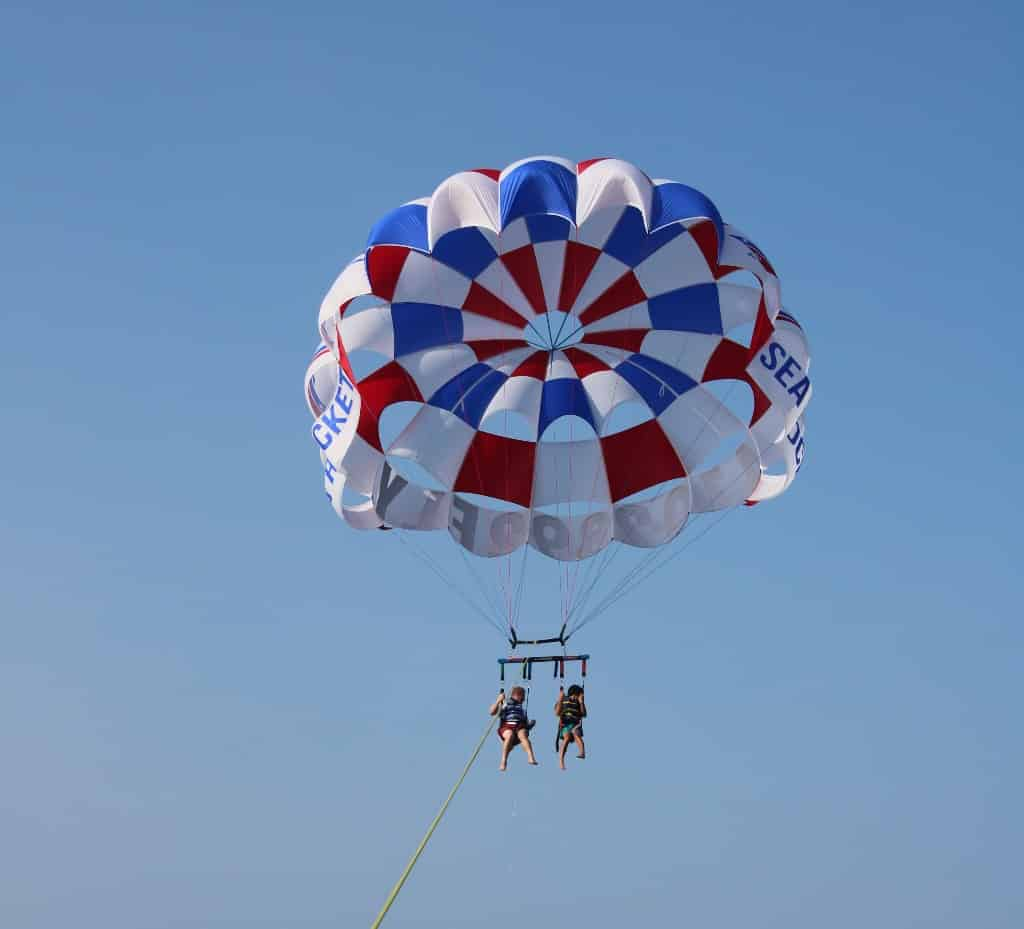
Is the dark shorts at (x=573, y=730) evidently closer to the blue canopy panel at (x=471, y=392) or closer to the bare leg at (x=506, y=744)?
the bare leg at (x=506, y=744)

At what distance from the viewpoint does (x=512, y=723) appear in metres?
16.7

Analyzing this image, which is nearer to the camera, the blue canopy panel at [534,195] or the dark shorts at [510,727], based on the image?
the blue canopy panel at [534,195]

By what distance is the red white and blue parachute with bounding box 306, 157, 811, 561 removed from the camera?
666 inches

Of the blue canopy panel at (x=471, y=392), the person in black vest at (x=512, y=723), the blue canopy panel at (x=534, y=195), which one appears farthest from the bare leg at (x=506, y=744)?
the blue canopy panel at (x=534, y=195)

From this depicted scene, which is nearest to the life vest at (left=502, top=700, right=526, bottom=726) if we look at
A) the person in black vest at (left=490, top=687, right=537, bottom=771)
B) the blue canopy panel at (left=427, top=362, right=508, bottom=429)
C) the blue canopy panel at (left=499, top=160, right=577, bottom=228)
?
the person in black vest at (left=490, top=687, right=537, bottom=771)

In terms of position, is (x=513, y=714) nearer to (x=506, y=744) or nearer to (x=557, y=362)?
(x=506, y=744)

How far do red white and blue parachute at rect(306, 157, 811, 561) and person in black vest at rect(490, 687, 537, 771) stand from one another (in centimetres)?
206

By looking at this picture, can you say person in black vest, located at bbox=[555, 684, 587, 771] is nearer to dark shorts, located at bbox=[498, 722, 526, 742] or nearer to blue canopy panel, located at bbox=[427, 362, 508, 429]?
dark shorts, located at bbox=[498, 722, 526, 742]

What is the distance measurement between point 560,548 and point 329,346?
3521 mm

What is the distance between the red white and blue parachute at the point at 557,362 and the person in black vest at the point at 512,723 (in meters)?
2.06

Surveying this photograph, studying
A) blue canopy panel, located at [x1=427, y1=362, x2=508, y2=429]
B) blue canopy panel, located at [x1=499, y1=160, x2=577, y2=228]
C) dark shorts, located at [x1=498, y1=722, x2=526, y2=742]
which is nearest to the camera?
blue canopy panel, located at [x1=499, y1=160, x2=577, y2=228]

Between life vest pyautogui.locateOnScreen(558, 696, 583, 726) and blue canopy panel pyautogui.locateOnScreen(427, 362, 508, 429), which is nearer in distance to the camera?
life vest pyautogui.locateOnScreen(558, 696, 583, 726)

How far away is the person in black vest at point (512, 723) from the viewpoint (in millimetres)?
16625

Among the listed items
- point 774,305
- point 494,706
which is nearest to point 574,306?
point 774,305
